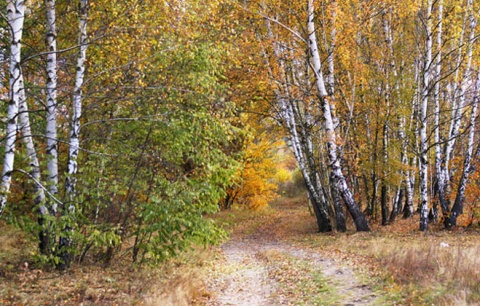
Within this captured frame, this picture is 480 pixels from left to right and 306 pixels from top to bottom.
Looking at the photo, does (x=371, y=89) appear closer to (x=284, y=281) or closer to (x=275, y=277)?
(x=275, y=277)

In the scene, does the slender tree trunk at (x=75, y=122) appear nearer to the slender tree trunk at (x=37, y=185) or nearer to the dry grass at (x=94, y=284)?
the slender tree trunk at (x=37, y=185)

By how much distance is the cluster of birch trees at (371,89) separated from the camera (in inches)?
524

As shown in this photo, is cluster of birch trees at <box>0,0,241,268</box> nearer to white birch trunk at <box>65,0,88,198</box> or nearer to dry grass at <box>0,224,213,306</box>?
white birch trunk at <box>65,0,88,198</box>

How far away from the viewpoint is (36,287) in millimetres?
6453

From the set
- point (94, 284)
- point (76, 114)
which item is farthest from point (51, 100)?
point (94, 284)

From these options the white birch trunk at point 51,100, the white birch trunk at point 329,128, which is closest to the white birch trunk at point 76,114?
the white birch trunk at point 51,100

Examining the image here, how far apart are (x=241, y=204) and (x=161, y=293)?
→ 16.7 metres

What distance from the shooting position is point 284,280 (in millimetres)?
8789

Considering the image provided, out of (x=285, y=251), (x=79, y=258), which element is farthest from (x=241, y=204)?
(x=79, y=258)

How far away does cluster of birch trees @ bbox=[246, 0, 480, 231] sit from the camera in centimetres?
1330

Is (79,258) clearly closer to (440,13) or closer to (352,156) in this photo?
(352,156)

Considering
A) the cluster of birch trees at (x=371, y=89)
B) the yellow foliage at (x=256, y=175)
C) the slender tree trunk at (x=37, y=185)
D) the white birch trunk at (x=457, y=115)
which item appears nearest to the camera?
the slender tree trunk at (x=37, y=185)

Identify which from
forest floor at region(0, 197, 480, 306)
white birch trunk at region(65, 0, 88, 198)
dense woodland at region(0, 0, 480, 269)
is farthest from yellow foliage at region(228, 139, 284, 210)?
white birch trunk at region(65, 0, 88, 198)

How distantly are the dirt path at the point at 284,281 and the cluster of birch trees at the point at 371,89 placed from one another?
4040mm
